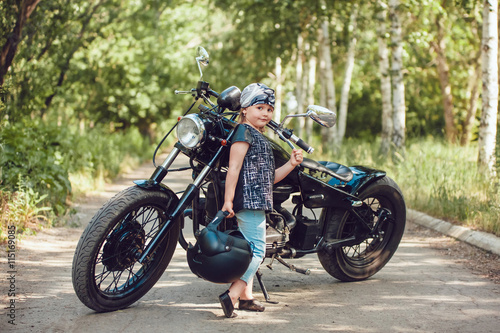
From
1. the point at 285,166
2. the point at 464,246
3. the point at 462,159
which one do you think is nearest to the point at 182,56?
the point at 462,159

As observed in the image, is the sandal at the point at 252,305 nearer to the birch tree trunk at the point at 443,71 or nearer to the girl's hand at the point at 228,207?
the girl's hand at the point at 228,207

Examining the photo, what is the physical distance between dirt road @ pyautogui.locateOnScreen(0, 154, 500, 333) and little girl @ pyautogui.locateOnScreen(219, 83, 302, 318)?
210 mm

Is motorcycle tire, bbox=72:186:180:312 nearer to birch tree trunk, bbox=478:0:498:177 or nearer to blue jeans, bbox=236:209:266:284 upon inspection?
blue jeans, bbox=236:209:266:284

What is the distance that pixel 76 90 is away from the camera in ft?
69.8

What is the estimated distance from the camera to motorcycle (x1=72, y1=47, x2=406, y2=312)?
14.9 ft

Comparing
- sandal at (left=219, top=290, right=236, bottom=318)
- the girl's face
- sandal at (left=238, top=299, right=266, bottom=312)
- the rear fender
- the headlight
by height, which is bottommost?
sandal at (left=238, top=299, right=266, bottom=312)

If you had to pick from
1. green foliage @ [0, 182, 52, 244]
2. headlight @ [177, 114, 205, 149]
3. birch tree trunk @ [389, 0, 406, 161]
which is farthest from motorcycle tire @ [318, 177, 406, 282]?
birch tree trunk @ [389, 0, 406, 161]

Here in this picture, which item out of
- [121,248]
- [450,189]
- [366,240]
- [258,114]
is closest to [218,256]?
[121,248]

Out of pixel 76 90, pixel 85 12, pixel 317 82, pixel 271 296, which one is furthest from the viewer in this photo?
pixel 317 82

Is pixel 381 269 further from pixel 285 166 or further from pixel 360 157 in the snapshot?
pixel 360 157

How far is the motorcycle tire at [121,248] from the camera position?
4.41 meters

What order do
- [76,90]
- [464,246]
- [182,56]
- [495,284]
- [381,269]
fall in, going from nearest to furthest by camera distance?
1. [495,284]
2. [381,269]
3. [464,246]
4. [76,90]
5. [182,56]

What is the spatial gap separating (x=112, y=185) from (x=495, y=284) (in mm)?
11141

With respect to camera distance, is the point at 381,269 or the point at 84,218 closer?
the point at 381,269
